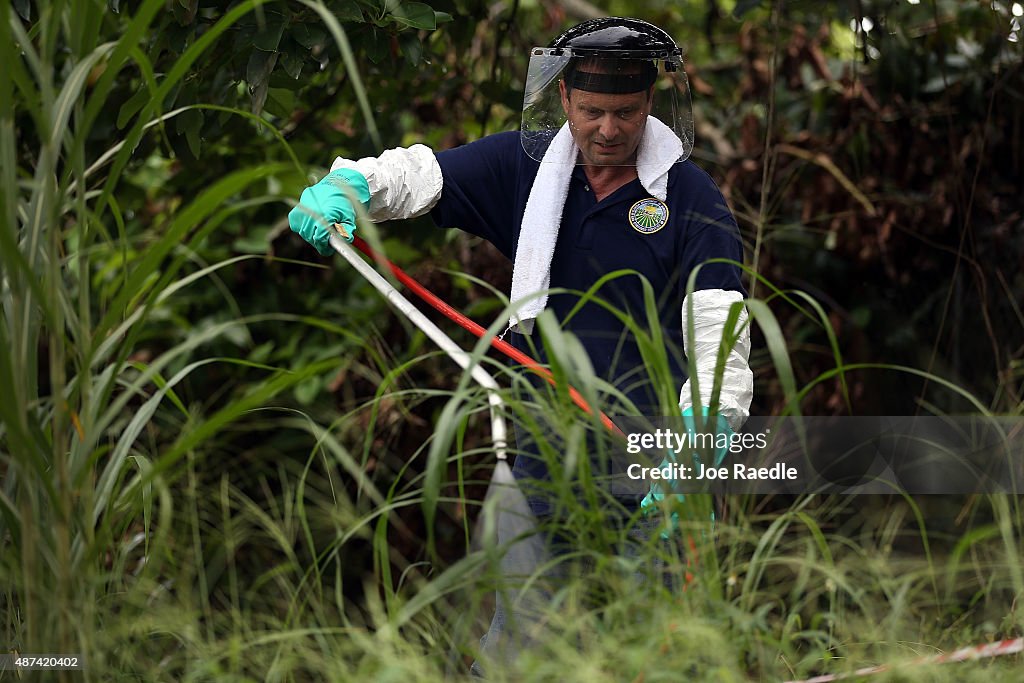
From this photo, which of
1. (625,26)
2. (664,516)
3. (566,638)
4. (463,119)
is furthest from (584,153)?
(463,119)

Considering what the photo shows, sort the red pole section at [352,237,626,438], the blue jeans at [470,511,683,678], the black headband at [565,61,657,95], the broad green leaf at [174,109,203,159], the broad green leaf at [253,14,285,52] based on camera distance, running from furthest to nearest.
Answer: the broad green leaf at [174,109,203,159]
the broad green leaf at [253,14,285,52]
the black headband at [565,61,657,95]
the red pole section at [352,237,626,438]
the blue jeans at [470,511,683,678]

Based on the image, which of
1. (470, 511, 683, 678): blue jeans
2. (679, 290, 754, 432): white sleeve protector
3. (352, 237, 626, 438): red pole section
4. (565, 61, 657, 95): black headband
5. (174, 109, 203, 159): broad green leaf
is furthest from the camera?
(174, 109, 203, 159): broad green leaf

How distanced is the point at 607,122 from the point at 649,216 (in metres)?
0.19

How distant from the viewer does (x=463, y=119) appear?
4.20 meters

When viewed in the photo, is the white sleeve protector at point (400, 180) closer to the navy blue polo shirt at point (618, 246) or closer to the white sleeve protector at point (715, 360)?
the navy blue polo shirt at point (618, 246)

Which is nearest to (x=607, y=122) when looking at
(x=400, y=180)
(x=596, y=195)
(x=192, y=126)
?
(x=596, y=195)

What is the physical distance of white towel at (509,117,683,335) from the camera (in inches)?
88.7

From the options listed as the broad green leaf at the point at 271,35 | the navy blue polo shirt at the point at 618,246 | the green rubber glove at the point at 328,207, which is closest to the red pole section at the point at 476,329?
the green rubber glove at the point at 328,207

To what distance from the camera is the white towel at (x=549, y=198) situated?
2.25 metres

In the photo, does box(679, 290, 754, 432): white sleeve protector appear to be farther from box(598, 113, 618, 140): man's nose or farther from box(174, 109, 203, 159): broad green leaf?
box(174, 109, 203, 159): broad green leaf

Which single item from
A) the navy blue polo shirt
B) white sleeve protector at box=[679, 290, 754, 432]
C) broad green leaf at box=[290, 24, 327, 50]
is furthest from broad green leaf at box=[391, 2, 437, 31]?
white sleeve protector at box=[679, 290, 754, 432]

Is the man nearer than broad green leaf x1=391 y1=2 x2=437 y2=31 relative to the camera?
Yes

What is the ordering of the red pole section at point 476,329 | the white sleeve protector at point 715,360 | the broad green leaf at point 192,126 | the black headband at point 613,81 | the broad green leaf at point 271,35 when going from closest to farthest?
the red pole section at point 476,329, the white sleeve protector at point 715,360, the black headband at point 613,81, the broad green leaf at point 271,35, the broad green leaf at point 192,126

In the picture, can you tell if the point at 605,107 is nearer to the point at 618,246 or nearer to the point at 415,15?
the point at 618,246
